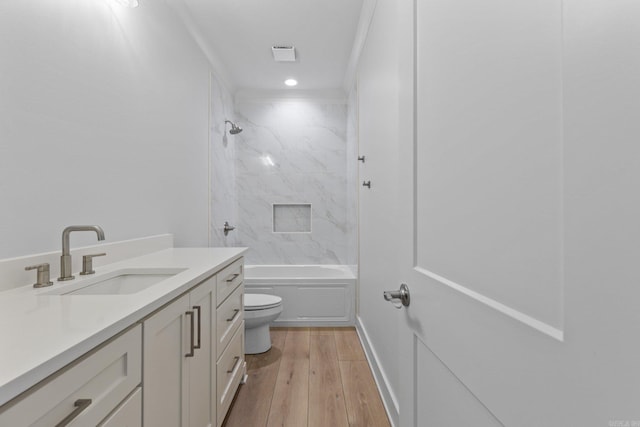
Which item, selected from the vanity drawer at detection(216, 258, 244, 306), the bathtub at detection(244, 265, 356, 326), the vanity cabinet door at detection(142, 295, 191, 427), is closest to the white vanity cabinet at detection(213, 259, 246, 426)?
the vanity drawer at detection(216, 258, 244, 306)

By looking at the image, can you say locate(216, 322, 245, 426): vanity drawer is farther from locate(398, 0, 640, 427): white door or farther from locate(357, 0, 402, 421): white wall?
locate(398, 0, 640, 427): white door

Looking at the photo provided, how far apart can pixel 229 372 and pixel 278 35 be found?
245 cm

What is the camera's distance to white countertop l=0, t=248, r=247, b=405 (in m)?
0.48

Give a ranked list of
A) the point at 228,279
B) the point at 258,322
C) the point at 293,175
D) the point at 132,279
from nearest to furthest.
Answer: the point at 132,279, the point at 228,279, the point at 258,322, the point at 293,175

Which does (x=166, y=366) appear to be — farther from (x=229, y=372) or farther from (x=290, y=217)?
(x=290, y=217)

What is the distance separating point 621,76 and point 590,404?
0.34m

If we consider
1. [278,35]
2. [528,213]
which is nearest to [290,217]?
[278,35]

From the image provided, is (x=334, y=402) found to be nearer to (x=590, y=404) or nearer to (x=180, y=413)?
(x=180, y=413)

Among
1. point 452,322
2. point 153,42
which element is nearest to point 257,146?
point 153,42

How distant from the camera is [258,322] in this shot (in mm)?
2424

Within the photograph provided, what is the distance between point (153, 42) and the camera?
1885 mm

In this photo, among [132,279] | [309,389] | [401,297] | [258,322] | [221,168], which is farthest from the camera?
[221,168]

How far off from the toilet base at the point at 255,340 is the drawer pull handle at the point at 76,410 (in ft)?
6.43

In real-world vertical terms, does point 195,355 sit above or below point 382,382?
above
